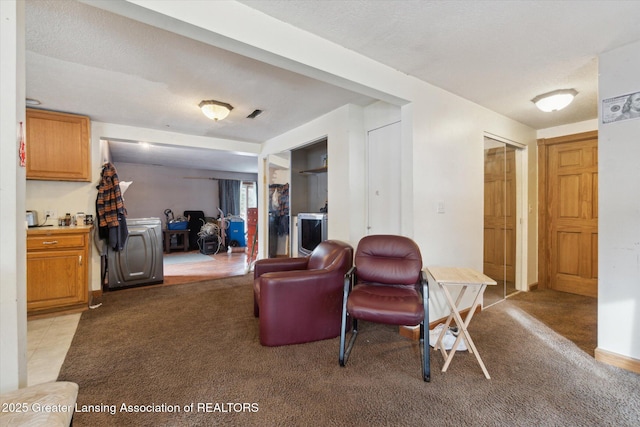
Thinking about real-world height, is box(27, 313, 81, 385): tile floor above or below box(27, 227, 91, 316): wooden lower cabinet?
below

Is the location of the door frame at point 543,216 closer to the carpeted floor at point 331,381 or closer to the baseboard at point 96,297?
the carpeted floor at point 331,381

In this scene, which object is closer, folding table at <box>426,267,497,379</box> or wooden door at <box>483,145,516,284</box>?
folding table at <box>426,267,497,379</box>

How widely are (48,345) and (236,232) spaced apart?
5.56 meters

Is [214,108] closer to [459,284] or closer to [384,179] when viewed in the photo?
[384,179]

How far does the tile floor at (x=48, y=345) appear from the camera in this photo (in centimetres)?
194

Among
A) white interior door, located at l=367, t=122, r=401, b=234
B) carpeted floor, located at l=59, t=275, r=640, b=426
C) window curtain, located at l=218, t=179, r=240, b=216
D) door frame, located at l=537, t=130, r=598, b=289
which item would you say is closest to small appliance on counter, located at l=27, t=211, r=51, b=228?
carpeted floor, located at l=59, t=275, r=640, b=426

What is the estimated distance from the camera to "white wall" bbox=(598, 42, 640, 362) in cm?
198

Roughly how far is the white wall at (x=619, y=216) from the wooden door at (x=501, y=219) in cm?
147

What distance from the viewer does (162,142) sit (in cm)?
426

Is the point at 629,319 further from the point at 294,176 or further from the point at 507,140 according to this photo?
the point at 294,176

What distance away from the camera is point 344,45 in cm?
201

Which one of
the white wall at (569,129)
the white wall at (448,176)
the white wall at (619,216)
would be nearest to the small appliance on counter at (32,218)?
the white wall at (448,176)

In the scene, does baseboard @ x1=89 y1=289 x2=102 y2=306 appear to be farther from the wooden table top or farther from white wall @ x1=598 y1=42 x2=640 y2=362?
white wall @ x1=598 y1=42 x2=640 y2=362

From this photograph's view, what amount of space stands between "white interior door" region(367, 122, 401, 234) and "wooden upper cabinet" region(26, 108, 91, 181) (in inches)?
141
